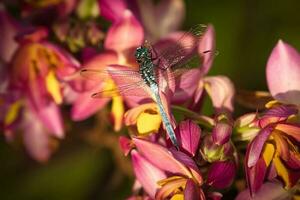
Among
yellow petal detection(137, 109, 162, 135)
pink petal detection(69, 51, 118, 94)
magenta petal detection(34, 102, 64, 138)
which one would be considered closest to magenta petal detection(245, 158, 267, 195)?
yellow petal detection(137, 109, 162, 135)

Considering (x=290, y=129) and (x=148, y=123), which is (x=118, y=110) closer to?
(x=148, y=123)

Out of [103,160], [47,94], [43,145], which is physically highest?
[47,94]

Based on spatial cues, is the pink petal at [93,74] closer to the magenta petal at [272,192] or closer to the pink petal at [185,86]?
the pink petal at [185,86]

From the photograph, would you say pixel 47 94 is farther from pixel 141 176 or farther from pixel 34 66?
pixel 141 176

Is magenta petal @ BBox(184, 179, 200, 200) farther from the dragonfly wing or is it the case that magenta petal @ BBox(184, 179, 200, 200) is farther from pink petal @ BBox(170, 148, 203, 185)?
the dragonfly wing

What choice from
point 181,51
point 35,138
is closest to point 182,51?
point 181,51

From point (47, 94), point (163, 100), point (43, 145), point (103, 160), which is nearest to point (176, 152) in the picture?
point (163, 100)
